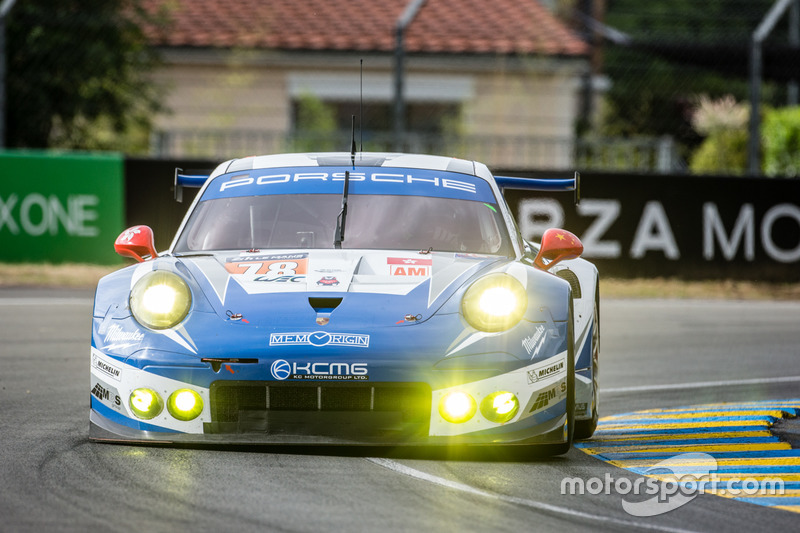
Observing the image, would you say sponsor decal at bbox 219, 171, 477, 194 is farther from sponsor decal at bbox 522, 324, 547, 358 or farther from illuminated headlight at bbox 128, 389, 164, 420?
illuminated headlight at bbox 128, 389, 164, 420

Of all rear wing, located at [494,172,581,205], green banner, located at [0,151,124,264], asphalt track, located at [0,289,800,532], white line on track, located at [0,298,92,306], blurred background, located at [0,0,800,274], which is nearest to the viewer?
asphalt track, located at [0,289,800,532]

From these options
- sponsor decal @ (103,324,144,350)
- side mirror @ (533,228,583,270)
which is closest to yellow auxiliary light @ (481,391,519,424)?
A: side mirror @ (533,228,583,270)

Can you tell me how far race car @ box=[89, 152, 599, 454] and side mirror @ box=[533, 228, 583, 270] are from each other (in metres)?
0.13

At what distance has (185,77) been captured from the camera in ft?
70.5

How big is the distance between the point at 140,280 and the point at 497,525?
6.36ft

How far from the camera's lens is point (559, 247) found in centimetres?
605

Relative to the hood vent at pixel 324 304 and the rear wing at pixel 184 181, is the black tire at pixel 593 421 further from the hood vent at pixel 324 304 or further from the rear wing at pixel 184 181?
the rear wing at pixel 184 181

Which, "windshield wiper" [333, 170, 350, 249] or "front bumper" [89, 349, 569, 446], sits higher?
"windshield wiper" [333, 170, 350, 249]

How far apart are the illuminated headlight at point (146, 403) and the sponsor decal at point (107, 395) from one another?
7 cm

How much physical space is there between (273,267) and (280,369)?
2.35 ft

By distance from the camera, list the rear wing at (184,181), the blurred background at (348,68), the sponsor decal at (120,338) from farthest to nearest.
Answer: the blurred background at (348,68) < the rear wing at (184,181) < the sponsor decal at (120,338)

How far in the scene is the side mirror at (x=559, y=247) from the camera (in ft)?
19.9

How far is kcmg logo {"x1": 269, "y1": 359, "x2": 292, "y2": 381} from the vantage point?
16.6 ft

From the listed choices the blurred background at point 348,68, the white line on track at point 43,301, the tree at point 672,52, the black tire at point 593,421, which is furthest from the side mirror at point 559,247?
the blurred background at point 348,68
